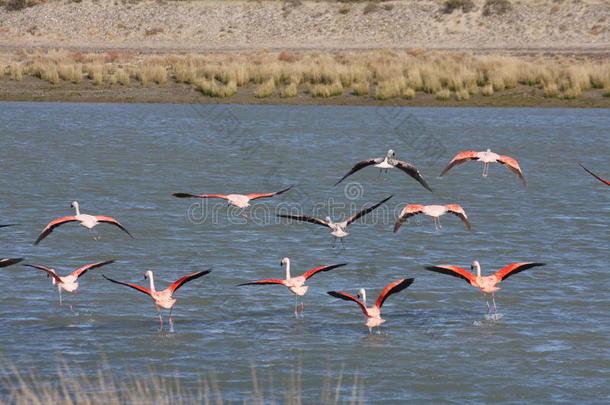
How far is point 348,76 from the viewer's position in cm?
5622

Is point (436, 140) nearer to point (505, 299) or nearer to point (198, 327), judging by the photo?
point (505, 299)

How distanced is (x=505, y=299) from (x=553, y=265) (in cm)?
298

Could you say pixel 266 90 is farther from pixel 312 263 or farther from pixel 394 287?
pixel 394 287

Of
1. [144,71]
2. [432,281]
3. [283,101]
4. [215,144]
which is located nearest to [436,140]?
[215,144]

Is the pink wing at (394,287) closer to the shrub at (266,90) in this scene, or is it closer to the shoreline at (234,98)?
Result: the shoreline at (234,98)

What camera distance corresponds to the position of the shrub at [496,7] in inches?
3282

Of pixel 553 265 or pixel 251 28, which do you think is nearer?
pixel 553 265

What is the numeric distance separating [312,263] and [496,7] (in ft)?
216

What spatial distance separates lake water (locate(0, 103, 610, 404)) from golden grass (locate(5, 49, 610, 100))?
9.27 m

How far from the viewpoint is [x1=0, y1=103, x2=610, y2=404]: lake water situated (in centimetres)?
1520

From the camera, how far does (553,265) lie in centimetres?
2180

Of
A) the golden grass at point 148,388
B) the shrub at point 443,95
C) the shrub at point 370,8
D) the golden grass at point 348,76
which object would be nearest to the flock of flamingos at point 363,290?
the golden grass at point 148,388

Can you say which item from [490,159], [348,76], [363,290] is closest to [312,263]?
[490,159]

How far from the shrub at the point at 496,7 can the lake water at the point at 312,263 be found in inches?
1572
